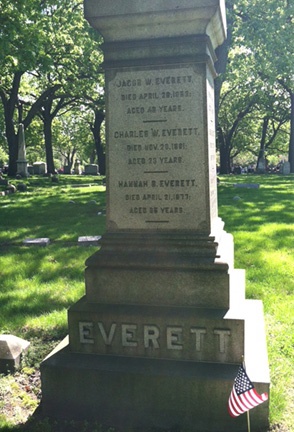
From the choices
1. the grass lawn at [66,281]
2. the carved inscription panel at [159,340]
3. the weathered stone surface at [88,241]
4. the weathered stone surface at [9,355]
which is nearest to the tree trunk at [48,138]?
the grass lawn at [66,281]

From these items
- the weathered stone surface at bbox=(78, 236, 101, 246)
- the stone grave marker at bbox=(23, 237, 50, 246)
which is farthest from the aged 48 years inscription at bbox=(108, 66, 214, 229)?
the stone grave marker at bbox=(23, 237, 50, 246)

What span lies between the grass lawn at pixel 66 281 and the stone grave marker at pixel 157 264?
10.3 inches

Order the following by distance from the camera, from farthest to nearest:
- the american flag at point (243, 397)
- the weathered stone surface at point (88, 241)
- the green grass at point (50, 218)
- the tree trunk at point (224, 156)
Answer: the tree trunk at point (224, 156)
the green grass at point (50, 218)
the weathered stone surface at point (88, 241)
the american flag at point (243, 397)

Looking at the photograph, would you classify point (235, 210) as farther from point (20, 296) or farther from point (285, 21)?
point (285, 21)

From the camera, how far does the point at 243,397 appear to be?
8.71ft

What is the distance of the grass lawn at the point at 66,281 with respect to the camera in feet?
11.3

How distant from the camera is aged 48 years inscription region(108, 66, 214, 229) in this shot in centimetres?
349

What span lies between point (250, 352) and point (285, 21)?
16.5 meters

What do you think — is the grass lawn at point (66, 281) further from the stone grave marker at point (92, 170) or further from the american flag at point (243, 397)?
the stone grave marker at point (92, 170)

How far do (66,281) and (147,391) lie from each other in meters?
3.00

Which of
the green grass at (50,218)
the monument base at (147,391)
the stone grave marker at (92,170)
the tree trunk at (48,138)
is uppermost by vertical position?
the tree trunk at (48,138)

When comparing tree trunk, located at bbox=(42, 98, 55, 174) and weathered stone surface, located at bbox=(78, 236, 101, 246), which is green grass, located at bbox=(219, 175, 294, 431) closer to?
weathered stone surface, located at bbox=(78, 236, 101, 246)

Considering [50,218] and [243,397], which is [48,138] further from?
[243,397]

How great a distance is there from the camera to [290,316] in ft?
15.3
